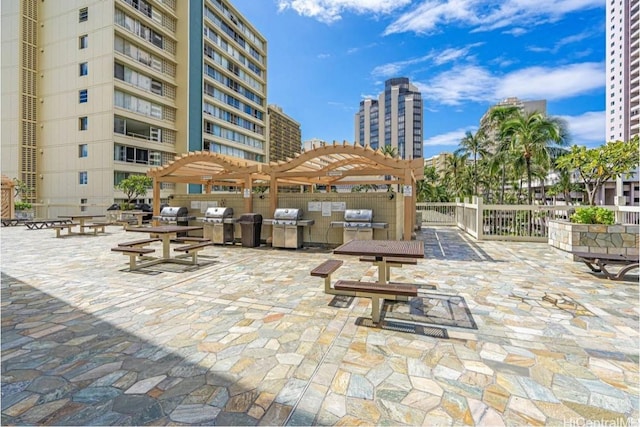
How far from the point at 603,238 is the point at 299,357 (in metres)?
8.43

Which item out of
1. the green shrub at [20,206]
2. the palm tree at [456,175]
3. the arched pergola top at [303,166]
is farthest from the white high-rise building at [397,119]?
the arched pergola top at [303,166]

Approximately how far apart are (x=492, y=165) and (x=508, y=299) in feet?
77.1

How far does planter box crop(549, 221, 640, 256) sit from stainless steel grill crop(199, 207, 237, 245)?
385 inches

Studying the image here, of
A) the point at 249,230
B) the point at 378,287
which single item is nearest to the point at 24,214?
the point at 249,230

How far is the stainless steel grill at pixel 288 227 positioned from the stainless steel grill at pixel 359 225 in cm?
124

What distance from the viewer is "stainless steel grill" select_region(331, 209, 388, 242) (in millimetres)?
8883

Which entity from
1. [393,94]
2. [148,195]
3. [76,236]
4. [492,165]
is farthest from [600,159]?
[393,94]

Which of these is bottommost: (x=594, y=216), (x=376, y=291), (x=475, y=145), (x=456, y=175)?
(x=376, y=291)

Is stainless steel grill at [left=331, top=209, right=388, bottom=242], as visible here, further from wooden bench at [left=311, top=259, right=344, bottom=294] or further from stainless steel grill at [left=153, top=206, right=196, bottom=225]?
stainless steel grill at [left=153, top=206, right=196, bottom=225]

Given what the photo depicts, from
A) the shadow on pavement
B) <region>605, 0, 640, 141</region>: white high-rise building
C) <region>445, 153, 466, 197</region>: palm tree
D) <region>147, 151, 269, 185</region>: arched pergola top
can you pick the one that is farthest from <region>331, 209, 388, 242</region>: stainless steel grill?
<region>605, 0, 640, 141</region>: white high-rise building

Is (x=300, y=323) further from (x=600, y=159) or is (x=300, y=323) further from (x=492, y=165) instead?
(x=492, y=165)

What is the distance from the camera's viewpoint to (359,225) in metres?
8.93

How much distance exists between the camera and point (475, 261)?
7.53 meters

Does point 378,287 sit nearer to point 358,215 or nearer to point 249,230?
point 358,215
